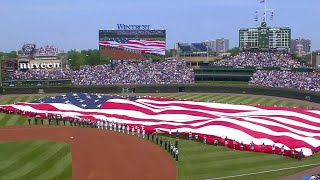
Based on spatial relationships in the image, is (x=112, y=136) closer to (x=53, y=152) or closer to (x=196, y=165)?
(x=53, y=152)

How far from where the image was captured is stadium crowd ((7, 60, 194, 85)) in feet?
265

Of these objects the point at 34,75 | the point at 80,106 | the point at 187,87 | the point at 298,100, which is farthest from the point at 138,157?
the point at 34,75

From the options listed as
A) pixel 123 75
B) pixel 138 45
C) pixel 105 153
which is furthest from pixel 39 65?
pixel 105 153

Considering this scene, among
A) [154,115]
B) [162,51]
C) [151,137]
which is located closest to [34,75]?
[162,51]

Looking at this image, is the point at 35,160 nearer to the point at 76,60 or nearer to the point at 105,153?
the point at 105,153

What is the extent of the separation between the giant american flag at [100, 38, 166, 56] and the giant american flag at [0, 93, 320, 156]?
30536 millimetres

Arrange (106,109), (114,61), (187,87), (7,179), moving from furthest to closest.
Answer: (114,61)
(187,87)
(106,109)
(7,179)

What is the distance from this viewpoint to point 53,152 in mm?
29719

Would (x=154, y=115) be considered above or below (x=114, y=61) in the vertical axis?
below

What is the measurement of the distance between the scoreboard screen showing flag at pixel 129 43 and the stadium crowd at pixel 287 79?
20516mm

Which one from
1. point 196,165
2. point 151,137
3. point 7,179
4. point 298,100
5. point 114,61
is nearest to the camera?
point 7,179

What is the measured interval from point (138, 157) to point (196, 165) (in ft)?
13.9

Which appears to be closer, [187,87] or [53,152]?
[53,152]

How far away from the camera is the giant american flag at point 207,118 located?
3228cm
